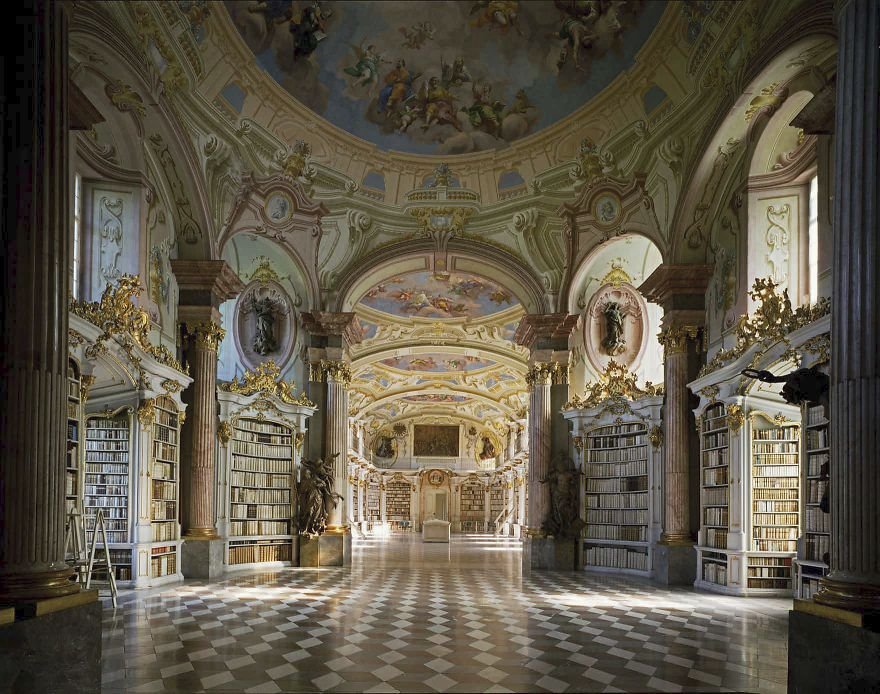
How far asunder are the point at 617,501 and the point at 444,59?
11121mm

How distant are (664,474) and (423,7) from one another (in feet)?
36.5

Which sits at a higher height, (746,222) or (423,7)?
(423,7)

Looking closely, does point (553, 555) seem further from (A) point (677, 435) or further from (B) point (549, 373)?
(A) point (677, 435)

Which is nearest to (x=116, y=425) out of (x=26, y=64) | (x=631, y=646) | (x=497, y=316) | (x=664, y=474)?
(x=26, y=64)

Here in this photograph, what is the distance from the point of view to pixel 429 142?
1889cm

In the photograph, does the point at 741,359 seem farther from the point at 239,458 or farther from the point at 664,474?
the point at 239,458

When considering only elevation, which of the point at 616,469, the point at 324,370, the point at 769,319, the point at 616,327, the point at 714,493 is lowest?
the point at 714,493

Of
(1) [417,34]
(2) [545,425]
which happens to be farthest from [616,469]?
(1) [417,34]

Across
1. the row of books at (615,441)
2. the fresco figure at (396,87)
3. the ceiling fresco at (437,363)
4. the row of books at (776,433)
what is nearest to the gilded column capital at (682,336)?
the row of books at (615,441)

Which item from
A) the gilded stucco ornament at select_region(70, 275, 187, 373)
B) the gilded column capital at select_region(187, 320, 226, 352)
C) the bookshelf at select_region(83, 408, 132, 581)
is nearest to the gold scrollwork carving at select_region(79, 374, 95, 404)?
the gilded stucco ornament at select_region(70, 275, 187, 373)

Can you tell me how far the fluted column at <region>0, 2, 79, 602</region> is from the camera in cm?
625

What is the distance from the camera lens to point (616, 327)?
67.7ft

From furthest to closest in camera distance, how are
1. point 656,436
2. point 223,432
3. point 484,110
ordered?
point 484,110 < point 223,432 < point 656,436

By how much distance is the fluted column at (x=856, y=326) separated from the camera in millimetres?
6344
